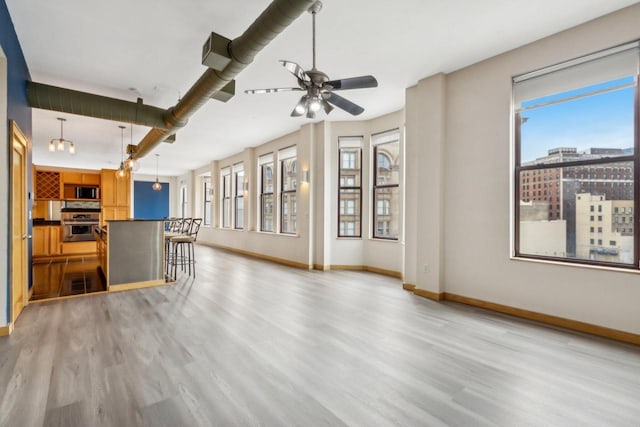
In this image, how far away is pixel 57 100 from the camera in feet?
13.7

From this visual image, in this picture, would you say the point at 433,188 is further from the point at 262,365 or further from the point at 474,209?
the point at 262,365

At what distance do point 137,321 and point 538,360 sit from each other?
13.4 feet

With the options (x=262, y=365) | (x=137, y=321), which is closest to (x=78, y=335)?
(x=137, y=321)

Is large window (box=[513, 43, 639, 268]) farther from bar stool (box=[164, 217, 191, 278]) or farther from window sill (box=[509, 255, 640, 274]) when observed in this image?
bar stool (box=[164, 217, 191, 278])

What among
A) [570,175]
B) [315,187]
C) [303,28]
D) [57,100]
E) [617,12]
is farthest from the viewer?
[315,187]

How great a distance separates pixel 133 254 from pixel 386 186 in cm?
484

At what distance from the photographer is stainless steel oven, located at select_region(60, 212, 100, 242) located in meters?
8.31

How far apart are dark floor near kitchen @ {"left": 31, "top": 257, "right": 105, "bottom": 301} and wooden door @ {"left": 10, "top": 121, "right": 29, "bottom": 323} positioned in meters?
0.76

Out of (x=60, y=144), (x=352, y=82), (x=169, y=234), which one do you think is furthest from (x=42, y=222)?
(x=352, y=82)

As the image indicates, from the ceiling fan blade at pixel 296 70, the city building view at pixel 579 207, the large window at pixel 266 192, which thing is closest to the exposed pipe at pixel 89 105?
the ceiling fan blade at pixel 296 70

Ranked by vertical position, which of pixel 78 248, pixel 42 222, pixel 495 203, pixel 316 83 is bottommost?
pixel 78 248

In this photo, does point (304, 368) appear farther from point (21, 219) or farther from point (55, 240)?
point (55, 240)

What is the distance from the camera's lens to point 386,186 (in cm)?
640

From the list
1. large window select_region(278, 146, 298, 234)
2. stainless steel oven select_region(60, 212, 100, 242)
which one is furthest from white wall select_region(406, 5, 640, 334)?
stainless steel oven select_region(60, 212, 100, 242)
